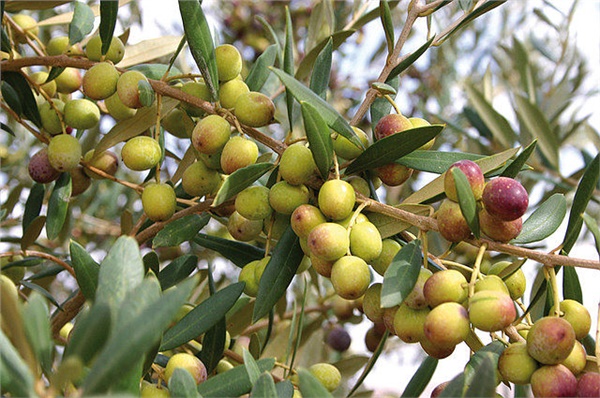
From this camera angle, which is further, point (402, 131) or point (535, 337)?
point (402, 131)

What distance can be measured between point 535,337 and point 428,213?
0.24 m

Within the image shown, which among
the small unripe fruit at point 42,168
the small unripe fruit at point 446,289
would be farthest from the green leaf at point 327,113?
the small unripe fruit at point 42,168

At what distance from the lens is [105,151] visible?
1274mm

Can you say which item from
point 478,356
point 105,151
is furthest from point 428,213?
point 105,151

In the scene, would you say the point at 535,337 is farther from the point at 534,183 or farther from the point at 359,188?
the point at 534,183

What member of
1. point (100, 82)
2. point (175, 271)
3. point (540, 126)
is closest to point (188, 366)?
point (175, 271)

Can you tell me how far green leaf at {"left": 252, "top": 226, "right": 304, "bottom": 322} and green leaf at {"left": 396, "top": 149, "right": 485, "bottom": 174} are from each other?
0.19 meters

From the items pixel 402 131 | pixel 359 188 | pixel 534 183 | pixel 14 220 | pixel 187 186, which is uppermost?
pixel 402 131

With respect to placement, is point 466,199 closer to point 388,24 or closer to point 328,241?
point 328,241

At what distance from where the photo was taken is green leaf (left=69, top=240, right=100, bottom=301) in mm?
A: 894

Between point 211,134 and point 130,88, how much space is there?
0.56ft

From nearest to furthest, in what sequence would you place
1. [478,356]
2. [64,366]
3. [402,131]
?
1. [64,366]
2. [478,356]
3. [402,131]

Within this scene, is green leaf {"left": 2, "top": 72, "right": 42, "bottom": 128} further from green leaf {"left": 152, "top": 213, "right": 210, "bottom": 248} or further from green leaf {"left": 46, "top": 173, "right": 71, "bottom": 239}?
green leaf {"left": 152, "top": 213, "right": 210, "bottom": 248}

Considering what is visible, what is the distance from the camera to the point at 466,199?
0.75 metres
